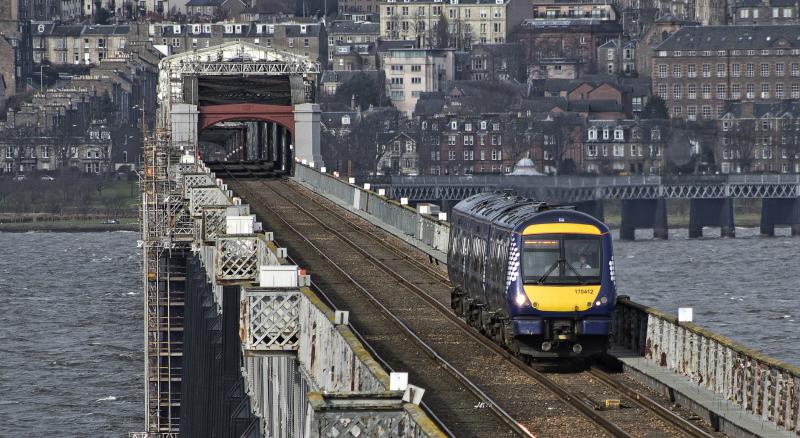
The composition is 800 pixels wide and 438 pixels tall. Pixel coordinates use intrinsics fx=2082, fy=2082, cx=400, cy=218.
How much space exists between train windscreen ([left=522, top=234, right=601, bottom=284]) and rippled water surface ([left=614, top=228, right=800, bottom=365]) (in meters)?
48.4

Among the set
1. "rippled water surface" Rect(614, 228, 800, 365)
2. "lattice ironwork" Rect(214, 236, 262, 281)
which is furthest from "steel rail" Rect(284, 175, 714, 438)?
"rippled water surface" Rect(614, 228, 800, 365)

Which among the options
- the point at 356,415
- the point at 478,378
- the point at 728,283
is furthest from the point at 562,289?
the point at 728,283

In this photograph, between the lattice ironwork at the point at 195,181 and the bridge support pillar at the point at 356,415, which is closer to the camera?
the bridge support pillar at the point at 356,415

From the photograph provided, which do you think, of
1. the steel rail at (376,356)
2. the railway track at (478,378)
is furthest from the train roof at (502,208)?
the steel rail at (376,356)

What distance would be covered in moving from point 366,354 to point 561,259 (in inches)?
367

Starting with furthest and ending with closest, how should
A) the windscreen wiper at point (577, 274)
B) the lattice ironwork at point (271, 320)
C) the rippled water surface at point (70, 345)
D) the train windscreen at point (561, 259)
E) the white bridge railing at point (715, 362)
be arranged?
the rippled water surface at point (70, 345) → the train windscreen at point (561, 259) → the windscreen wiper at point (577, 274) → the lattice ironwork at point (271, 320) → the white bridge railing at point (715, 362)

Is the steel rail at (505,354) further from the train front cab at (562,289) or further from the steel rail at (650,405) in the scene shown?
the steel rail at (650,405)

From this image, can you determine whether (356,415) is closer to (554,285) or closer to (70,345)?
(554,285)

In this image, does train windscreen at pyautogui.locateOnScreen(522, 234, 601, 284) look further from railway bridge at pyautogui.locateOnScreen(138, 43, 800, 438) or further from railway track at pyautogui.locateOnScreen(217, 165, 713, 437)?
railway track at pyautogui.locateOnScreen(217, 165, 713, 437)

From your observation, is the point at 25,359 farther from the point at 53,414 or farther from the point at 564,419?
the point at 564,419

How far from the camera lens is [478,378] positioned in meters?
37.6

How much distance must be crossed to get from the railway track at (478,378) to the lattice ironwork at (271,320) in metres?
2.40

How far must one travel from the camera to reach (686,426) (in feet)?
106

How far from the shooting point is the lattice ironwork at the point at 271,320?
117 feet
